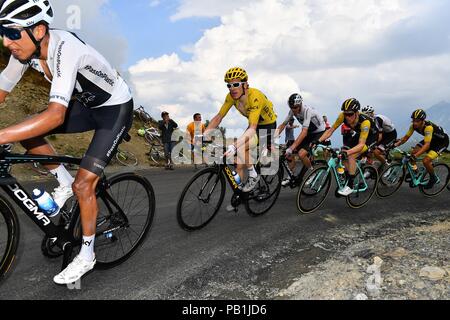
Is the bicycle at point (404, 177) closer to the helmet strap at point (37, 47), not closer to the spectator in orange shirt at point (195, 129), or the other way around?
the spectator in orange shirt at point (195, 129)

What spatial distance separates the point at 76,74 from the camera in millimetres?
3334

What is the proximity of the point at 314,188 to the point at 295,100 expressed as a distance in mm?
2193

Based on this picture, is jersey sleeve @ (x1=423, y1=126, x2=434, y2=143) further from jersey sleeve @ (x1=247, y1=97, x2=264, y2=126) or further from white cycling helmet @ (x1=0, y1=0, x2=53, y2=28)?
white cycling helmet @ (x1=0, y1=0, x2=53, y2=28)

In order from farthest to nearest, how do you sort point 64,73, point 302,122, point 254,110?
point 302,122, point 254,110, point 64,73

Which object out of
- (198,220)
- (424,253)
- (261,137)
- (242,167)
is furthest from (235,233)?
(424,253)

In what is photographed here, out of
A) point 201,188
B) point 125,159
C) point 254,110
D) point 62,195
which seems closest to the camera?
point 62,195

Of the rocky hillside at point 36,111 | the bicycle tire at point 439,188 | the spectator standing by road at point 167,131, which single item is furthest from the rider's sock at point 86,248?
the rocky hillside at point 36,111

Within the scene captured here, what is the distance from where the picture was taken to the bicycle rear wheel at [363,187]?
8.22 m

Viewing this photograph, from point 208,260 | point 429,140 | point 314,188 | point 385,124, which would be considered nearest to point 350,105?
point 314,188

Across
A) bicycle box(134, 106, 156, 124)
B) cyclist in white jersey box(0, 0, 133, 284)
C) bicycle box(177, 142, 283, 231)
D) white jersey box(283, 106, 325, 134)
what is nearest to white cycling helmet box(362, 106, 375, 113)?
white jersey box(283, 106, 325, 134)

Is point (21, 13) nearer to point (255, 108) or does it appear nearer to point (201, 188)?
point (201, 188)

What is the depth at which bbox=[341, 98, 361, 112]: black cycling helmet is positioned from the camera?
7.73m
